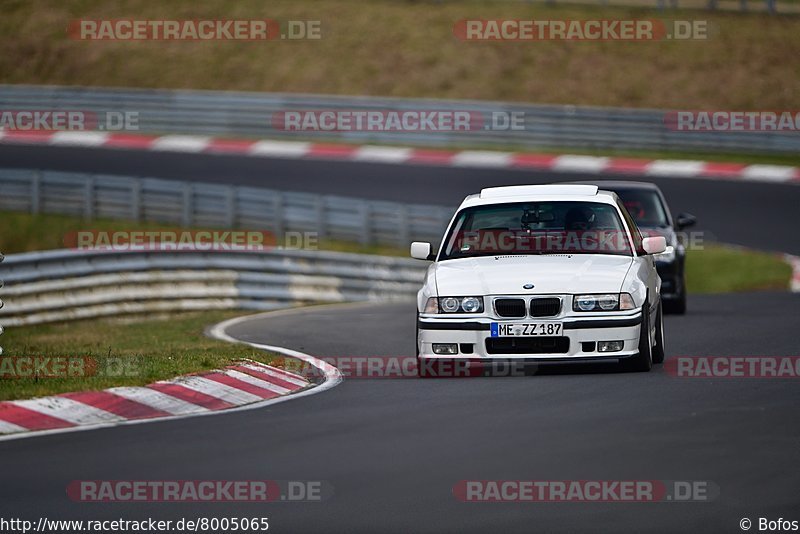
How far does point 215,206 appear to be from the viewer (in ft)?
97.8

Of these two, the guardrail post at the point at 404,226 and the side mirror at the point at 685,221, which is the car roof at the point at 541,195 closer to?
the side mirror at the point at 685,221

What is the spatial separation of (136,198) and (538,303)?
1854 centimetres

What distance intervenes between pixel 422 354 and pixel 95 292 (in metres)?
9.47

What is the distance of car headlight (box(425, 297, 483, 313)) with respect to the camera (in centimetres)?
1232

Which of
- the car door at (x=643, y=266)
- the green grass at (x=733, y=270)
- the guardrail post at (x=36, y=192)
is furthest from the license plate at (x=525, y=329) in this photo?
the guardrail post at (x=36, y=192)

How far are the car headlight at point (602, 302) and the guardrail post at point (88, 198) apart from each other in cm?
1900

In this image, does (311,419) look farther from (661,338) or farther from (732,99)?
(732,99)

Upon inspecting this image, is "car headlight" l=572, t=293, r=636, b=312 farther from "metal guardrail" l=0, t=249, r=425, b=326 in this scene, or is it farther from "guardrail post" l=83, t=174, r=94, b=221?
"guardrail post" l=83, t=174, r=94, b=221

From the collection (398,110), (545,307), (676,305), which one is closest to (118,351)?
(545,307)

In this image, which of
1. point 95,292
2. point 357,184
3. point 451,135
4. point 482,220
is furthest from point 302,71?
point 482,220

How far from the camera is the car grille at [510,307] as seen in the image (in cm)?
1226

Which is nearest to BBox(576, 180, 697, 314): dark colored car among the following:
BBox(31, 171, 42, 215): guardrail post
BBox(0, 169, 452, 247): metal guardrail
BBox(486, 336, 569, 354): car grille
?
BBox(486, 336, 569, 354): car grille

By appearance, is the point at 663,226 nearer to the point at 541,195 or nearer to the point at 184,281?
the point at 541,195

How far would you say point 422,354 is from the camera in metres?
12.5
